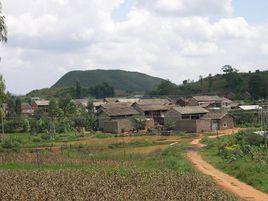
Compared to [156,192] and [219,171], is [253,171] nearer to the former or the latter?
[219,171]

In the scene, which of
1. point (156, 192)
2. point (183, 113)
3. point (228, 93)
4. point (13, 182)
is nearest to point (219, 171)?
point (156, 192)

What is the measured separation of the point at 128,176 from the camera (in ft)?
76.7

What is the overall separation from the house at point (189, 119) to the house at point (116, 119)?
604 cm

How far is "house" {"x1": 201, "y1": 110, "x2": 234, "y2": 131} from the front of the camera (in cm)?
6727

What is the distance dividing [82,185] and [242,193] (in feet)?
23.0

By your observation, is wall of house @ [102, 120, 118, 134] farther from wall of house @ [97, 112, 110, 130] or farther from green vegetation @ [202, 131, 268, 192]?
green vegetation @ [202, 131, 268, 192]

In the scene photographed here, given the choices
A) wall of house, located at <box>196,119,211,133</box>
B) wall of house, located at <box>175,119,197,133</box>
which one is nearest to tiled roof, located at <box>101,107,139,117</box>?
wall of house, located at <box>175,119,197,133</box>

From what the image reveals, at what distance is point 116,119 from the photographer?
72.8 metres

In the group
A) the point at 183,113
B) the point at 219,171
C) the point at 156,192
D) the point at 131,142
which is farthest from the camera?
the point at 183,113

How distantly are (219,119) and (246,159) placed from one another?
3886cm

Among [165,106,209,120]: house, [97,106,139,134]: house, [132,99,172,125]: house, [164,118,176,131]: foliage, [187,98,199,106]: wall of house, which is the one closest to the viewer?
[164,118,176,131]: foliage

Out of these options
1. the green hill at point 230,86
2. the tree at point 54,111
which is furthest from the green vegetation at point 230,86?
the tree at point 54,111

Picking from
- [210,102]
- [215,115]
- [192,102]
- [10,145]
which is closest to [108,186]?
[10,145]

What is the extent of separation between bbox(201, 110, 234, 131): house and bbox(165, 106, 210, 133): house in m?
1.01
